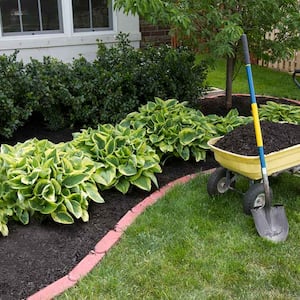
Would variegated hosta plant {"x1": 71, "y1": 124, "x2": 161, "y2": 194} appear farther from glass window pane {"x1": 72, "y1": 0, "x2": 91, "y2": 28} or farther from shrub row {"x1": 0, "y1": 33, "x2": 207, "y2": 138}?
glass window pane {"x1": 72, "y1": 0, "x2": 91, "y2": 28}

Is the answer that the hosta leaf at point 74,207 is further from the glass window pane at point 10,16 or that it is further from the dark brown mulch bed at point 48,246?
the glass window pane at point 10,16

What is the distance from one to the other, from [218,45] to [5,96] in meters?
2.15

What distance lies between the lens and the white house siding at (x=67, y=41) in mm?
5355

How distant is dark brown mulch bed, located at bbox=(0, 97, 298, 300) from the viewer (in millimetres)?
2611

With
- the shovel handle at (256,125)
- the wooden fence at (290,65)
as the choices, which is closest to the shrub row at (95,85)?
the shovel handle at (256,125)

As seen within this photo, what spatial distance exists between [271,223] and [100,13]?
394 cm

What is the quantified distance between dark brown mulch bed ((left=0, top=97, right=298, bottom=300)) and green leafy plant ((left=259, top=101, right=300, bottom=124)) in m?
1.70

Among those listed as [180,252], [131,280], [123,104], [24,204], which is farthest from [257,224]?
[123,104]

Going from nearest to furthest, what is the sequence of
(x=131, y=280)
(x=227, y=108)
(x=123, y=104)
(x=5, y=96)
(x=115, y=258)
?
1. (x=131, y=280)
2. (x=115, y=258)
3. (x=5, y=96)
4. (x=123, y=104)
5. (x=227, y=108)

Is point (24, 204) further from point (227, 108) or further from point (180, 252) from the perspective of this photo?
point (227, 108)

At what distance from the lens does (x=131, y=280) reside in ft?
8.78

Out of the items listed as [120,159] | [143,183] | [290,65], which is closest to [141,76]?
[120,159]

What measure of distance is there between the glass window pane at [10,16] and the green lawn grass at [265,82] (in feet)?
9.38

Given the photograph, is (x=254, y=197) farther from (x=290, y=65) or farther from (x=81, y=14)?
(x=290, y=65)
